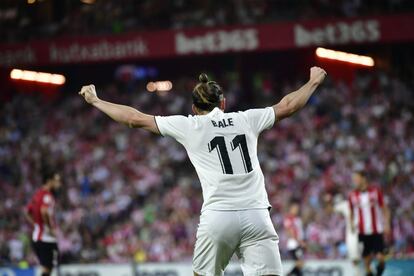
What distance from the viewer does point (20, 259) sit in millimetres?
22391

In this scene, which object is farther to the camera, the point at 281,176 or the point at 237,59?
the point at 237,59

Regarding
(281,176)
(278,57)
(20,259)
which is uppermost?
(278,57)

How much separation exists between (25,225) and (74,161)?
3.00 metres

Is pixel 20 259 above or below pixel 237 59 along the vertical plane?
below

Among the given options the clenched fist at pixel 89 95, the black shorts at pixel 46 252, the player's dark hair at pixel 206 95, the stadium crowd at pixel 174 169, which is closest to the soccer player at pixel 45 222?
the black shorts at pixel 46 252

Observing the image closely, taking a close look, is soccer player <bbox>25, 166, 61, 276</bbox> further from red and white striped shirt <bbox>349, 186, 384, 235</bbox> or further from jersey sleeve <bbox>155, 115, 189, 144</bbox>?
jersey sleeve <bbox>155, 115, 189, 144</bbox>

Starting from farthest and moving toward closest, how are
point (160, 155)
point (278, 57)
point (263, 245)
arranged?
1. point (278, 57)
2. point (160, 155)
3. point (263, 245)

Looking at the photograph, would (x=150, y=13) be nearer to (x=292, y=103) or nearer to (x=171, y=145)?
(x=171, y=145)

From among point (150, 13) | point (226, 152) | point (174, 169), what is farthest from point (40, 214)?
point (150, 13)

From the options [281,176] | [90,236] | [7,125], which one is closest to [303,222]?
[281,176]

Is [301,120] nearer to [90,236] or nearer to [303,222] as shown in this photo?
[303,222]

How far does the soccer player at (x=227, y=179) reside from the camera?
610 cm

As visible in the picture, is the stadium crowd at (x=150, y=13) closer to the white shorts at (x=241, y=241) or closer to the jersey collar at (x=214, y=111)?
the jersey collar at (x=214, y=111)

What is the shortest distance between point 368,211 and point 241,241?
7753 millimetres
